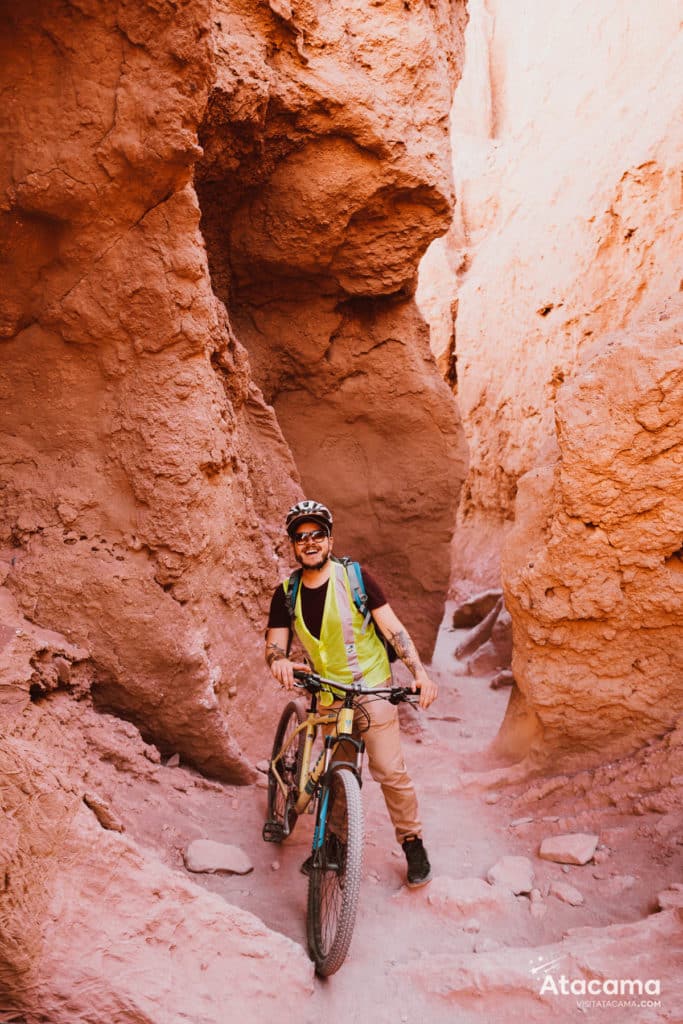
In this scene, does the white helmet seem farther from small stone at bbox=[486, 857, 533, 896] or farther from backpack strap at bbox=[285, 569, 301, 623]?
small stone at bbox=[486, 857, 533, 896]

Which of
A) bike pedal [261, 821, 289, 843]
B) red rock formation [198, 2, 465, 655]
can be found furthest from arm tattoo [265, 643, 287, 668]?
red rock formation [198, 2, 465, 655]

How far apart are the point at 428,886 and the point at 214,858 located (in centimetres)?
96

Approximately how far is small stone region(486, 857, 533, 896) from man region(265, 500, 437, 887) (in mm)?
335

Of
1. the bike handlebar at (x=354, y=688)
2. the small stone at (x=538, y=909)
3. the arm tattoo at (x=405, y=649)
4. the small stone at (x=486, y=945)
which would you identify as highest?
the arm tattoo at (x=405, y=649)

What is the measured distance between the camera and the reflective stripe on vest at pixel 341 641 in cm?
302

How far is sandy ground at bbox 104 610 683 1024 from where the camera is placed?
Answer: 2.50 m

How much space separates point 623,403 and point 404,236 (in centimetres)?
300

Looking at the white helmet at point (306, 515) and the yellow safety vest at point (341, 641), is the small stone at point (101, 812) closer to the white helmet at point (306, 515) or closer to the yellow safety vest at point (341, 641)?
the yellow safety vest at point (341, 641)

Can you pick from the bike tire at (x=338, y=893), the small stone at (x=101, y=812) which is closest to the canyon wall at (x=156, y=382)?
the small stone at (x=101, y=812)

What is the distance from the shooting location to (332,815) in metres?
2.89

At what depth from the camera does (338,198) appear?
17.6 ft

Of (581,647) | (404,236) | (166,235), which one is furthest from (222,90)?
(581,647)

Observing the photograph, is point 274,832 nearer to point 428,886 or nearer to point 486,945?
point 428,886

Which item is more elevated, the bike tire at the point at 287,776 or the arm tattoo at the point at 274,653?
the arm tattoo at the point at 274,653
